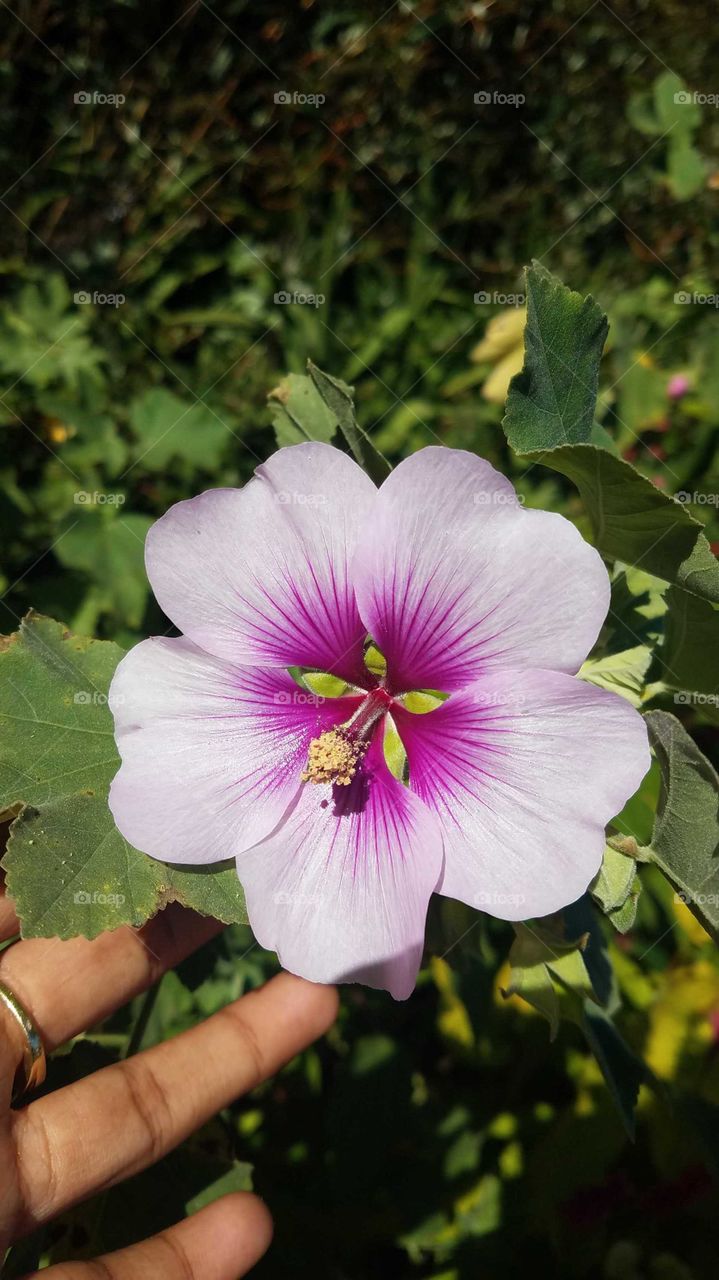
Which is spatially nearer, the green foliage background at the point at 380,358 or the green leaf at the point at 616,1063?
the green leaf at the point at 616,1063

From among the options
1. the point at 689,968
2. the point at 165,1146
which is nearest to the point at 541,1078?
A: the point at 689,968

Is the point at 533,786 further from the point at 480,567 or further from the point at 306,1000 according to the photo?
the point at 306,1000

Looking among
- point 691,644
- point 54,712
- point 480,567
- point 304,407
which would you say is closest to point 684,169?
point 304,407

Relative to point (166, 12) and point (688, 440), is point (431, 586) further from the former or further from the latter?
point (166, 12)

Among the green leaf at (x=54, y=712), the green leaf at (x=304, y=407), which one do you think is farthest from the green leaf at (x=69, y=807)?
the green leaf at (x=304, y=407)

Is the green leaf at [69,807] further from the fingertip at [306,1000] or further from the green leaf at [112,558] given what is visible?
the green leaf at [112,558]

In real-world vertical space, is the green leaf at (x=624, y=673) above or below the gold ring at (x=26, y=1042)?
above

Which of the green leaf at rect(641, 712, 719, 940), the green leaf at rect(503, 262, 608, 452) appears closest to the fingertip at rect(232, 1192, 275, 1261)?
the green leaf at rect(641, 712, 719, 940)
